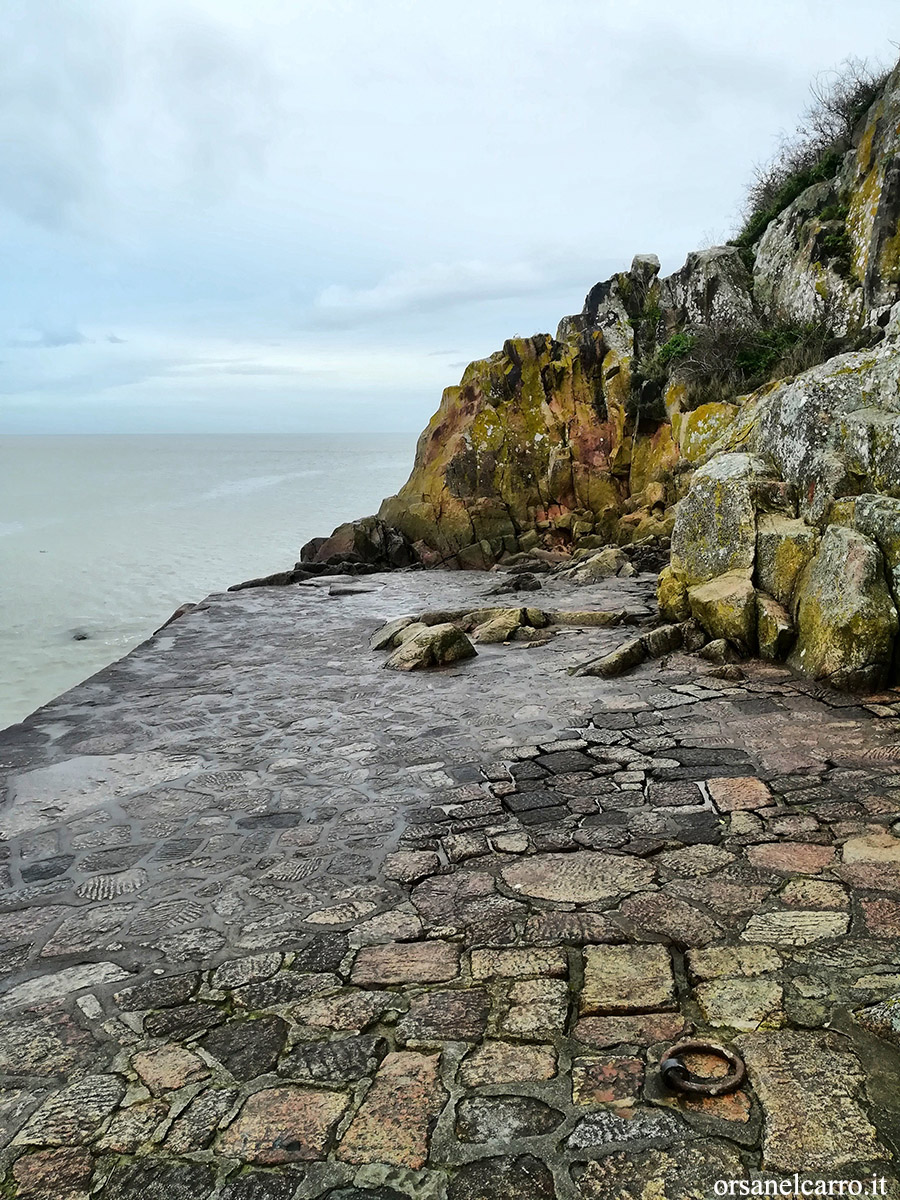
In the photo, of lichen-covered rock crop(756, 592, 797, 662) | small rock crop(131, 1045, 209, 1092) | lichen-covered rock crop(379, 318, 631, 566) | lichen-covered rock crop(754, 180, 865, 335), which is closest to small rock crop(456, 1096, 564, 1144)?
small rock crop(131, 1045, 209, 1092)

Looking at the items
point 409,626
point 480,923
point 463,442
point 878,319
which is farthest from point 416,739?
point 463,442

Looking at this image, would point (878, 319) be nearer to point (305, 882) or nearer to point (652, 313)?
point (652, 313)

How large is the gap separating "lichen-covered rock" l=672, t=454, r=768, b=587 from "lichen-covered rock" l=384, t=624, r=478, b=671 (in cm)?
260

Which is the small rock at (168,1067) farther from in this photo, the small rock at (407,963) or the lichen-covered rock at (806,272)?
the lichen-covered rock at (806,272)

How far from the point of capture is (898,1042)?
2629 mm

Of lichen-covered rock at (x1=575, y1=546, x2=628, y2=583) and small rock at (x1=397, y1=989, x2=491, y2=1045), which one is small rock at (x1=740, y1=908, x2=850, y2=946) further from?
lichen-covered rock at (x1=575, y1=546, x2=628, y2=583)

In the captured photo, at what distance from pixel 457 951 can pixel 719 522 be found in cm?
626

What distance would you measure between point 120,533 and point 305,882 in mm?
34772

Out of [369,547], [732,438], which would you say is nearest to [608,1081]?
[732,438]

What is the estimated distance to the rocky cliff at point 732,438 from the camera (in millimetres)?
7188

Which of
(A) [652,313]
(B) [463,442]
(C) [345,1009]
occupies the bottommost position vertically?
(C) [345,1009]

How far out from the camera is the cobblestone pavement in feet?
7.99

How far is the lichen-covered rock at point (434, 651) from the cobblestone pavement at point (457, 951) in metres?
1.99

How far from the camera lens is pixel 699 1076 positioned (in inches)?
102
